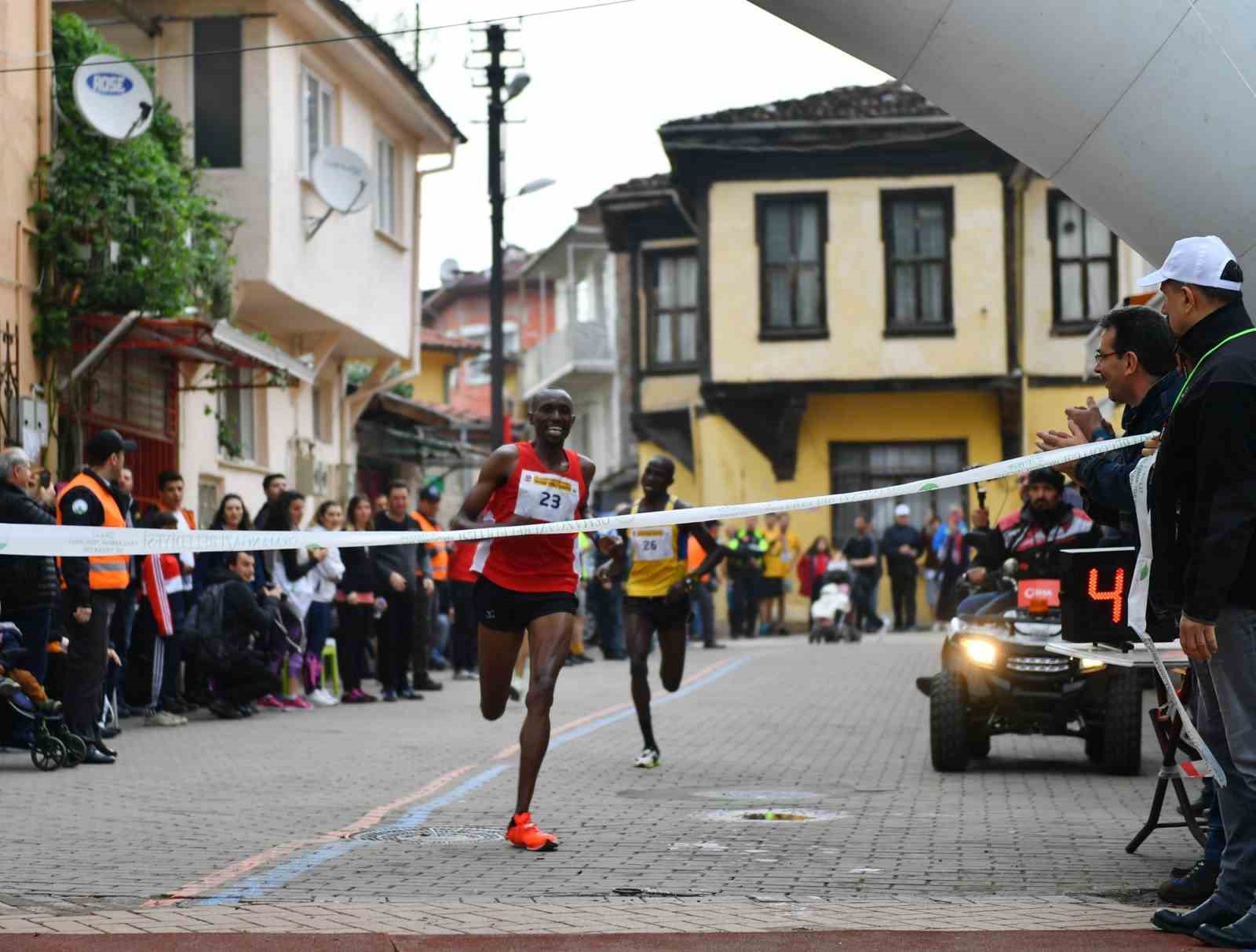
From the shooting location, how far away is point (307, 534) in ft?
25.5

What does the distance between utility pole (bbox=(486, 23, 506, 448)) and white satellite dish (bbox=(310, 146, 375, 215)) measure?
15.8 feet

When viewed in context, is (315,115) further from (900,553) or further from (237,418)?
(900,553)

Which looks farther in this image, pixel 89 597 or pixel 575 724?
pixel 575 724

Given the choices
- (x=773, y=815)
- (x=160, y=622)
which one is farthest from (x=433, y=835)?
(x=160, y=622)

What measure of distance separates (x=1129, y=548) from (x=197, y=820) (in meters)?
5.05

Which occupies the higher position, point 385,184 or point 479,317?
point 479,317

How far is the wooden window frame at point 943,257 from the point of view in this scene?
3744 centimetres

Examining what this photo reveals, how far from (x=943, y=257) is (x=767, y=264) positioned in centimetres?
323

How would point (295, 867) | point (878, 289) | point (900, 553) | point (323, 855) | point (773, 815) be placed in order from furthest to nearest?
point (878, 289) < point (900, 553) < point (773, 815) < point (323, 855) < point (295, 867)

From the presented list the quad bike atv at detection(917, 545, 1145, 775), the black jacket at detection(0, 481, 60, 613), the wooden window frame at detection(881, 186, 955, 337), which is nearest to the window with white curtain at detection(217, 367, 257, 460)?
the black jacket at detection(0, 481, 60, 613)

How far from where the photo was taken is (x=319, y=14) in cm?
2428

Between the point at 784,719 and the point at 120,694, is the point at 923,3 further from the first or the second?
the point at 120,694

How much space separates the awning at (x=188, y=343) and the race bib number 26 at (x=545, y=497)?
10.8 meters

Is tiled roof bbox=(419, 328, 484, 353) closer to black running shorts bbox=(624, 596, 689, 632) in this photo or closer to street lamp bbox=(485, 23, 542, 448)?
street lamp bbox=(485, 23, 542, 448)
